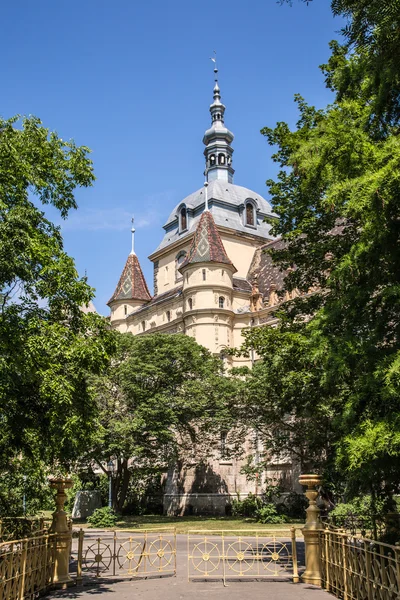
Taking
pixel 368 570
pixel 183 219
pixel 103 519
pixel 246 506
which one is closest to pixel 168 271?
pixel 183 219

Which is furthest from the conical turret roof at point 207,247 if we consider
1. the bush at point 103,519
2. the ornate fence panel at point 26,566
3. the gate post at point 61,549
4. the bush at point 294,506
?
the ornate fence panel at point 26,566

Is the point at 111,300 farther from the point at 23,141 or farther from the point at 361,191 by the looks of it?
the point at 361,191

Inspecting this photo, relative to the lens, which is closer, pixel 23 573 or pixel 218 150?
pixel 23 573

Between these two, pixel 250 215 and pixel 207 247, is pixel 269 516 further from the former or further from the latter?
pixel 250 215

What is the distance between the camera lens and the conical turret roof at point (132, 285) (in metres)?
58.1

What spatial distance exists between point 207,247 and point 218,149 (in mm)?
21619

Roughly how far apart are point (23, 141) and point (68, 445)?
21.8 ft

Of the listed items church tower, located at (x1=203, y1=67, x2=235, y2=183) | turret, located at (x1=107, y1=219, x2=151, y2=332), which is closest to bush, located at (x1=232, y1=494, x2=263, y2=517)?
turret, located at (x1=107, y1=219, x2=151, y2=332)

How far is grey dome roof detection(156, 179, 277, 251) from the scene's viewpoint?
5622 cm

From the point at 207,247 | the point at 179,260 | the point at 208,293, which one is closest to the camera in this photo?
the point at 208,293

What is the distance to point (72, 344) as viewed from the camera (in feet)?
39.2

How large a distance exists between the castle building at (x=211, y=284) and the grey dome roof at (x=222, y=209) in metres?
0.10

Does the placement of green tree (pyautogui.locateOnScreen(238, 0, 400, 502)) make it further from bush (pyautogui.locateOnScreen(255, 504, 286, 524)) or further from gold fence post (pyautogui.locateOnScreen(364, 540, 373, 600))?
bush (pyautogui.locateOnScreen(255, 504, 286, 524))

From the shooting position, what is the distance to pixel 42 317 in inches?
484
